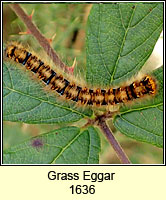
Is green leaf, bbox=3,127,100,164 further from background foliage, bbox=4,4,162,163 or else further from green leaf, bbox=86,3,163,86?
background foliage, bbox=4,4,162,163

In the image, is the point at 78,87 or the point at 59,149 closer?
the point at 59,149

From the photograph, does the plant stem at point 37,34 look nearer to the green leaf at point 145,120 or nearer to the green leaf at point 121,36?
the green leaf at point 121,36

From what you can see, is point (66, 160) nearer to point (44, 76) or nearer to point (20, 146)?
point (20, 146)

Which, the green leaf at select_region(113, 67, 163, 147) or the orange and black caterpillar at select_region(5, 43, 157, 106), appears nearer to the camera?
the green leaf at select_region(113, 67, 163, 147)

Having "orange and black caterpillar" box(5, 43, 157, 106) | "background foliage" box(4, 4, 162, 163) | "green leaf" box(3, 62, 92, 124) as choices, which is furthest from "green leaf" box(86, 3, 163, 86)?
"background foliage" box(4, 4, 162, 163)

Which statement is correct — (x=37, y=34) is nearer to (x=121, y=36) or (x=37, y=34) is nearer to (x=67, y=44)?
(x=121, y=36)

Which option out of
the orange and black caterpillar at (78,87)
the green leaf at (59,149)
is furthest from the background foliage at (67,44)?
the green leaf at (59,149)

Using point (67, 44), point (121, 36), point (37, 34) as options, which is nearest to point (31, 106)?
point (37, 34)
